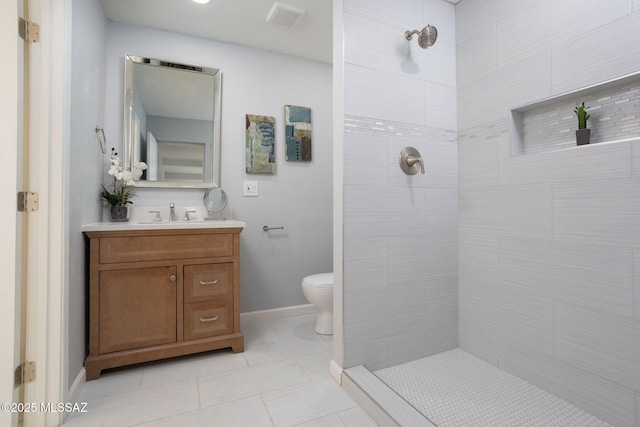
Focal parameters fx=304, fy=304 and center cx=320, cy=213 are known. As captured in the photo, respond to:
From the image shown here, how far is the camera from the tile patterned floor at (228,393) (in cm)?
140

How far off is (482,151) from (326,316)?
1.59 meters

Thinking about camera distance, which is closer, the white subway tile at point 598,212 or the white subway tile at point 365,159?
the white subway tile at point 598,212

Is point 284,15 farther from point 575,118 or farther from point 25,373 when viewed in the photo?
point 25,373

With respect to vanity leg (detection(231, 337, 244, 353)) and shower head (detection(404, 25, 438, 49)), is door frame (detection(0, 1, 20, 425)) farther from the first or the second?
shower head (detection(404, 25, 438, 49))

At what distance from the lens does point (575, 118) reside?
145 cm

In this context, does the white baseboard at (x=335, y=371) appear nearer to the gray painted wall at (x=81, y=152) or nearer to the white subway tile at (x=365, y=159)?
the white subway tile at (x=365, y=159)

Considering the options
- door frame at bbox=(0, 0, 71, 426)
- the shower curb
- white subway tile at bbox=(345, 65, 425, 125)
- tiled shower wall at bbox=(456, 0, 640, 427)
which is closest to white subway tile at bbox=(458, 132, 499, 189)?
tiled shower wall at bbox=(456, 0, 640, 427)

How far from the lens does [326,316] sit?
2.36 metres

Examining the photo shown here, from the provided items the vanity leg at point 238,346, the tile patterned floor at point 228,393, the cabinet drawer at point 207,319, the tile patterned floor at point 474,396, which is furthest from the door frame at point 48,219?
the tile patterned floor at point 474,396

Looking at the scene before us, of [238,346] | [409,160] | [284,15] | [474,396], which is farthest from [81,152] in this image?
[474,396]

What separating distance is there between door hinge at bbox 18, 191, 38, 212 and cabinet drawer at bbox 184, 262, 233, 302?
31.9 inches

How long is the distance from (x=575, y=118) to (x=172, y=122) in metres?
2.60

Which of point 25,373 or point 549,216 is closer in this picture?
point 25,373

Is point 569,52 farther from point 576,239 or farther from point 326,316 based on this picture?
point 326,316
